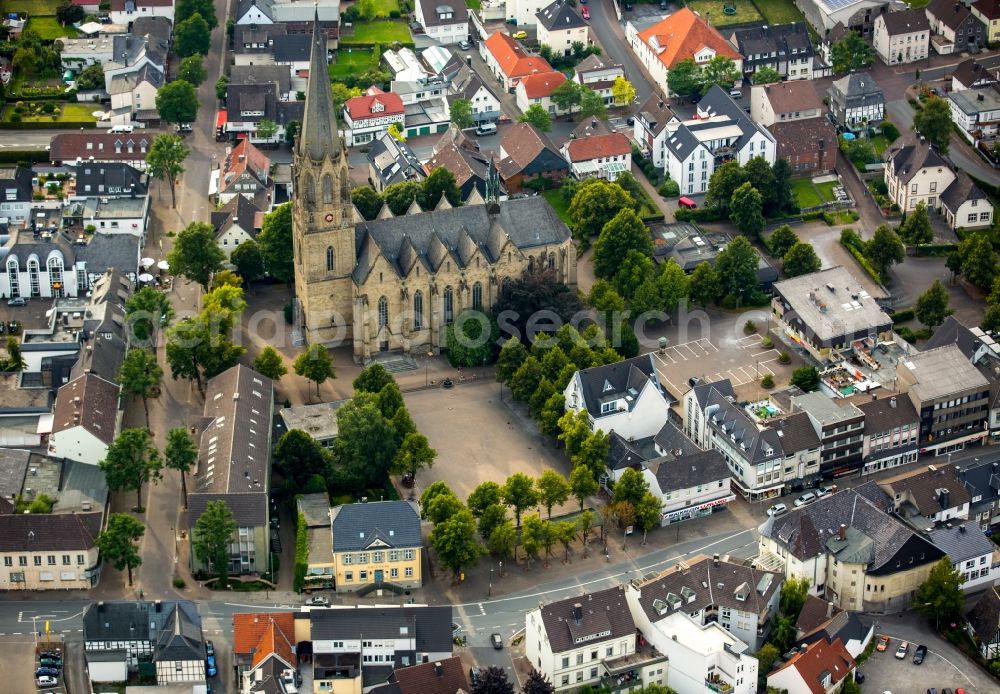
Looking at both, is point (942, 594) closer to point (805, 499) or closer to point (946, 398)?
point (805, 499)

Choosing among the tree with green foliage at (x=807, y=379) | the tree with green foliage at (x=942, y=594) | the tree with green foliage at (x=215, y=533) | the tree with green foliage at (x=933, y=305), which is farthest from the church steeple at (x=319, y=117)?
the tree with green foliage at (x=942, y=594)

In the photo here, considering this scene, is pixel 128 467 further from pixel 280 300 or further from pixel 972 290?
pixel 972 290

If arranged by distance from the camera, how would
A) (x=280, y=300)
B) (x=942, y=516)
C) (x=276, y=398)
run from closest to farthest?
(x=942, y=516) → (x=276, y=398) → (x=280, y=300)

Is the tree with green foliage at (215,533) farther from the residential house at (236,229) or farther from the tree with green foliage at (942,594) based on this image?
the tree with green foliage at (942,594)

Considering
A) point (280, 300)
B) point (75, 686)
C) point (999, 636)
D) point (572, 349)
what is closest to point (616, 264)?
point (572, 349)

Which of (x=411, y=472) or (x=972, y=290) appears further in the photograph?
(x=972, y=290)

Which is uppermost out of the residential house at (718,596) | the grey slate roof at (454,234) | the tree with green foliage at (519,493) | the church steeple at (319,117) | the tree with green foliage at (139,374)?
the church steeple at (319,117)

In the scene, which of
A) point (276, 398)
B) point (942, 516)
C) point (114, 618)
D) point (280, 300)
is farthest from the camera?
point (280, 300)
